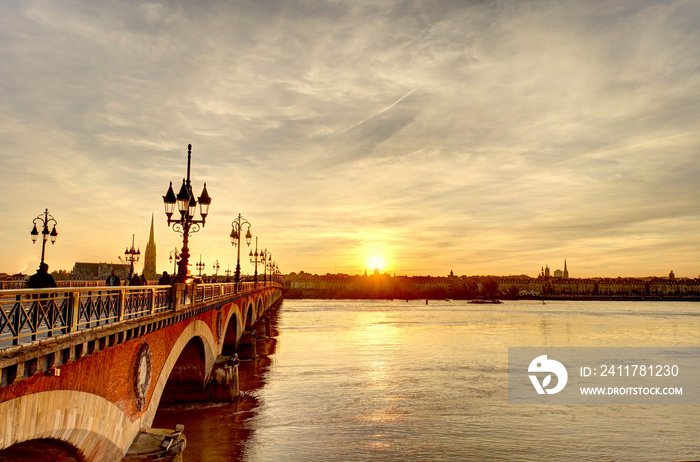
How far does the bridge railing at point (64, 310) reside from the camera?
278 inches

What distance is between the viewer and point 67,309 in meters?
8.48

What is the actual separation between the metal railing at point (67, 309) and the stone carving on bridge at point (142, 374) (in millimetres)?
894

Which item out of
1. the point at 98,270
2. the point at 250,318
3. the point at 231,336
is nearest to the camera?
the point at 231,336

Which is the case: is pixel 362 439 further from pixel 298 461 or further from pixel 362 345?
pixel 362 345

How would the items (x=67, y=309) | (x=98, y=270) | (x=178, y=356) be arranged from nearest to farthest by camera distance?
(x=67, y=309) → (x=178, y=356) → (x=98, y=270)

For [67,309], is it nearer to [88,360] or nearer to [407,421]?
[88,360]

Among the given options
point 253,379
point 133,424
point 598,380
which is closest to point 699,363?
point 598,380

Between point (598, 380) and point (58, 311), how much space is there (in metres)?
34.3

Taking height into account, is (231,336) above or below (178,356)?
below

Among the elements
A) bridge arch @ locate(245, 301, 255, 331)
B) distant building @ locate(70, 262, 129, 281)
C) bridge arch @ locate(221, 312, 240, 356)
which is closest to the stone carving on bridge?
bridge arch @ locate(221, 312, 240, 356)
